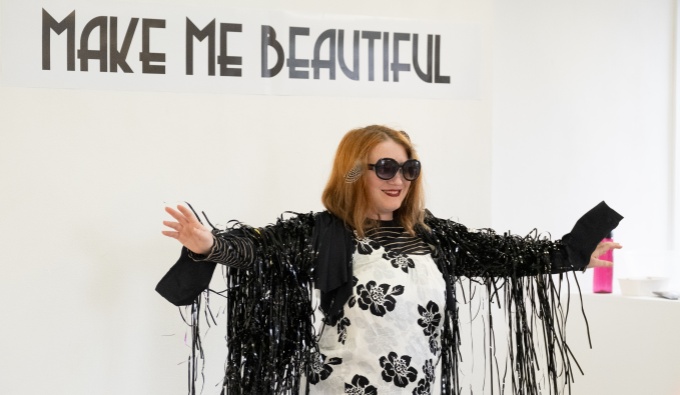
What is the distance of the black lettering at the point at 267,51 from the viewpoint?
334 cm

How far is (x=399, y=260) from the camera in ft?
8.68

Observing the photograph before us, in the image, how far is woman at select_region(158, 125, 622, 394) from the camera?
2559 millimetres

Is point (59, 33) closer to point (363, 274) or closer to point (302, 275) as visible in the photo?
point (302, 275)

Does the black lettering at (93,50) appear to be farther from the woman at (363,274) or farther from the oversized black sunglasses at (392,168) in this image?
the oversized black sunglasses at (392,168)

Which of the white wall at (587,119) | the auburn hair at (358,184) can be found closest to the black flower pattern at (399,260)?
the auburn hair at (358,184)

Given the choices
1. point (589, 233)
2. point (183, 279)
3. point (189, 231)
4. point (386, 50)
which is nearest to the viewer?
point (189, 231)

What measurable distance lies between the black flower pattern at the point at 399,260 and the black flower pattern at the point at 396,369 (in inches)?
9.8

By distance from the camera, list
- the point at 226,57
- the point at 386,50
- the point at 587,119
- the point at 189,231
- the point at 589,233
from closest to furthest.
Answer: the point at 189,231 < the point at 589,233 < the point at 226,57 < the point at 386,50 < the point at 587,119

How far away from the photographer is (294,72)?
3369 mm

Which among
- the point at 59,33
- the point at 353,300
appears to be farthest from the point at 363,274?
the point at 59,33

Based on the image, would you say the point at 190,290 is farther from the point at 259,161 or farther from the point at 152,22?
the point at 152,22

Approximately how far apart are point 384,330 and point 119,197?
1214 millimetres

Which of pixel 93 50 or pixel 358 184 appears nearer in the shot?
pixel 358 184

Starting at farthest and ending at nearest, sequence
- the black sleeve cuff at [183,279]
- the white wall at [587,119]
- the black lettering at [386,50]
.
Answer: the white wall at [587,119] → the black lettering at [386,50] → the black sleeve cuff at [183,279]
